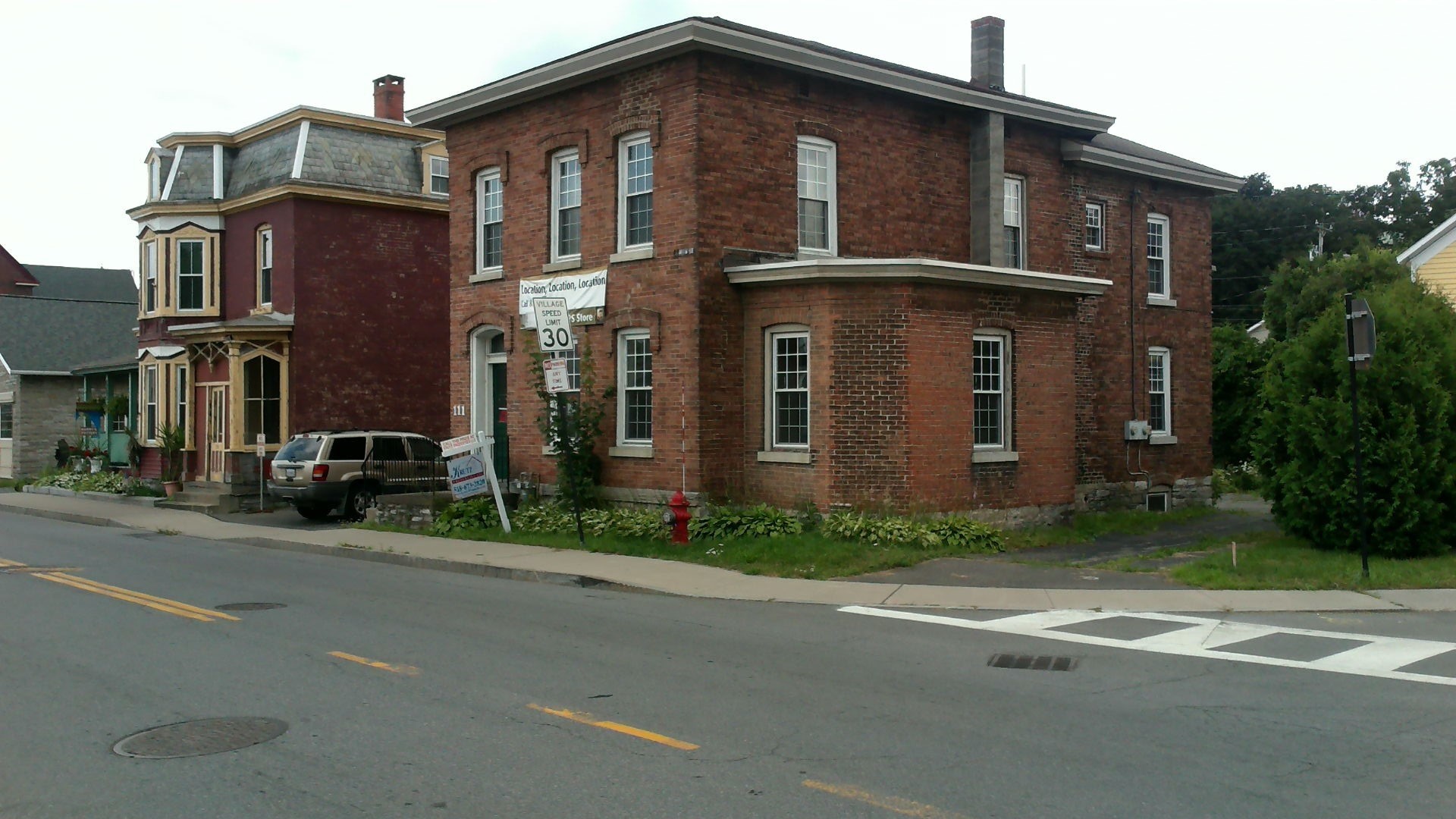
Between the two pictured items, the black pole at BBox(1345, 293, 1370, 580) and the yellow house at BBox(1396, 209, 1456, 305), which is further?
the yellow house at BBox(1396, 209, 1456, 305)

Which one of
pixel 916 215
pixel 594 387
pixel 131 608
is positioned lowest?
pixel 131 608

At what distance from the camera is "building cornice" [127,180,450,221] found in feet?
92.4

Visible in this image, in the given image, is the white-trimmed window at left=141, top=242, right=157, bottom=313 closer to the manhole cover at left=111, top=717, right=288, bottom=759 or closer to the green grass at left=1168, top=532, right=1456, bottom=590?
the manhole cover at left=111, top=717, right=288, bottom=759

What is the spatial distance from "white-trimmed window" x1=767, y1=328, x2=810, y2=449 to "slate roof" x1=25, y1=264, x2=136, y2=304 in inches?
2507

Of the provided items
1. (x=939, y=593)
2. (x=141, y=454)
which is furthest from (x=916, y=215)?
(x=141, y=454)

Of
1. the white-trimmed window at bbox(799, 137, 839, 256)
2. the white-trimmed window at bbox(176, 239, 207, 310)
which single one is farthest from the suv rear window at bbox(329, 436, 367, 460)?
the white-trimmed window at bbox(799, 137, 839, 256)

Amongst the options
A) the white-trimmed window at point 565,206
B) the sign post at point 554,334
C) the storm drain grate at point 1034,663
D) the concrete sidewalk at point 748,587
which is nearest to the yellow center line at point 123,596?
the concrete sidewalk at point 748,587

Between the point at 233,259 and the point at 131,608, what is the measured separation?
1966 centimetres

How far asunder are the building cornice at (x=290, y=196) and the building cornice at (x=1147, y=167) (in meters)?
13.9

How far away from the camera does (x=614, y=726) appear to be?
7.46 metres

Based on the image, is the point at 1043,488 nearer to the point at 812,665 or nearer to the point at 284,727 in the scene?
the point at 812,665

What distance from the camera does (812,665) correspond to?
30.9ft

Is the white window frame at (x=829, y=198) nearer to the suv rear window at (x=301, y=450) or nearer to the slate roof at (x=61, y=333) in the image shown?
the suv rear window at (x=301, y=450)

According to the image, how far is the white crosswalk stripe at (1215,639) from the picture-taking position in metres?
9.37
